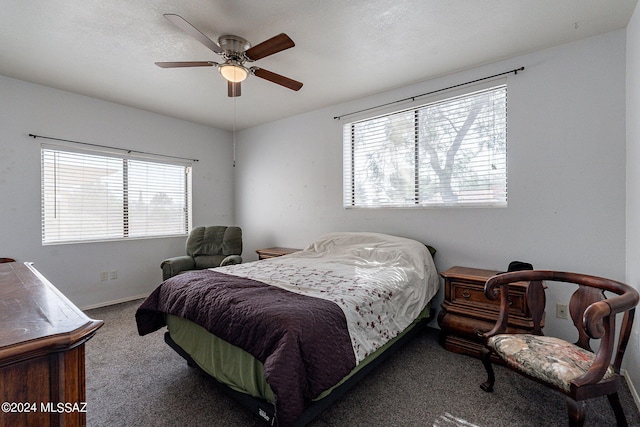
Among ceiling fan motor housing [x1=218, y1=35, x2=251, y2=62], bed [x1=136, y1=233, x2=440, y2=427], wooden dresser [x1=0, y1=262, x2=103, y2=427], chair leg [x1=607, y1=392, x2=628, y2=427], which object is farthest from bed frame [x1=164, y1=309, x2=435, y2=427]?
ceiling fan motor housing [x1=218, y1=35, x2=251, y2=62]

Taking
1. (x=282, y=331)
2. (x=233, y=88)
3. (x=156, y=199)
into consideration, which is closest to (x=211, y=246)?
(x=156, y=199)

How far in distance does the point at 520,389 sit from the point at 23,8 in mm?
4179

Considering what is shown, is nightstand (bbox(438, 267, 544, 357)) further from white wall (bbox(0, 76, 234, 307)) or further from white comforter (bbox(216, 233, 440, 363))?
white wall (bbox(0, 76, 234, 307))

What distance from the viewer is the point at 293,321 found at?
140 cm

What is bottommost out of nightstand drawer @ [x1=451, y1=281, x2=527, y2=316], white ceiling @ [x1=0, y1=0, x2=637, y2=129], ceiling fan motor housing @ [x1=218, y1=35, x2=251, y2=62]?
nightstand drawer @ [x1=451, y1=281, x2=527, y2=316]

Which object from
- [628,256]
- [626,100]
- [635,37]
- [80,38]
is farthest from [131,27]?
[628,256]

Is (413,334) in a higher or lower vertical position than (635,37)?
lower

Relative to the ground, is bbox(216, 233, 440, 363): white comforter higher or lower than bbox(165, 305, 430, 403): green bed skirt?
higher

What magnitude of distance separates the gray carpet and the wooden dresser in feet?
3.89

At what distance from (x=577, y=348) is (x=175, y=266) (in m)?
3.76

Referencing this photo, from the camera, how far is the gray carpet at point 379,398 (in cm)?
162

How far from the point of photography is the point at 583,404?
1.29m

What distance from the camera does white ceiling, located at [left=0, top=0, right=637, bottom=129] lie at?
191cm

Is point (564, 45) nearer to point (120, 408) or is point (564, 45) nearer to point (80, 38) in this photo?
point (80, 38)
